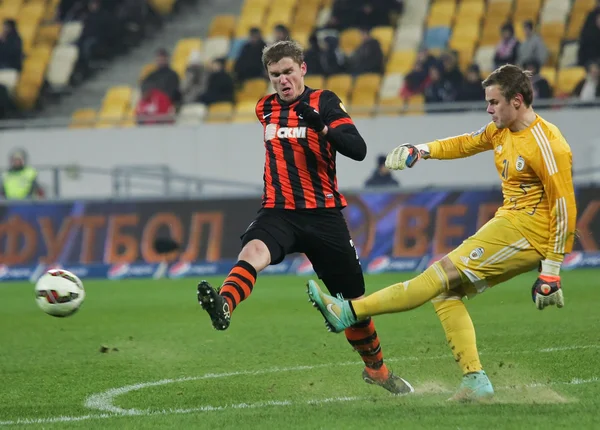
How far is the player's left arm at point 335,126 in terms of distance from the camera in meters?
6.55

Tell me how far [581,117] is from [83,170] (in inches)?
320

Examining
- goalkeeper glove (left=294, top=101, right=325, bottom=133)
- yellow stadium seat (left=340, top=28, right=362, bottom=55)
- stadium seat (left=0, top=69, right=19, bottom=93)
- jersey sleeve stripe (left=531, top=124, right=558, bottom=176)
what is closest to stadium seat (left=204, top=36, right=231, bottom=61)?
yellow stadium seat (left=340, top=28, right=362, bottom=55)

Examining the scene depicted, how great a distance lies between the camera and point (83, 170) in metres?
18.5

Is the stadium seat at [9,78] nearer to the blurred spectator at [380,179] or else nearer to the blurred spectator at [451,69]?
the blurred spectator at [380,179]

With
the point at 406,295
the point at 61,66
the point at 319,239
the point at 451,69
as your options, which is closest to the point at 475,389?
the point at 406,295

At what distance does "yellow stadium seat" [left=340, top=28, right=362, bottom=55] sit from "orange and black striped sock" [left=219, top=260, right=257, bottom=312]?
14550mm

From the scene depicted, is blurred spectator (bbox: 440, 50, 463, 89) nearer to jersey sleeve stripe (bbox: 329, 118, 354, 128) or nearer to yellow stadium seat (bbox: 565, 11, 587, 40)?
yellow stadium seat (bbox: 565, 11, 587, 40)

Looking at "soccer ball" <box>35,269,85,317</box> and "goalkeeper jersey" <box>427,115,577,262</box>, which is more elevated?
"goalkeeper jersey" <box>427,115,577,262</box>

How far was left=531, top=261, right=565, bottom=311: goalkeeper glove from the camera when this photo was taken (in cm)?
609

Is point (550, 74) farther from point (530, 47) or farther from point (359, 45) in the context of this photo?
point (359, 45)

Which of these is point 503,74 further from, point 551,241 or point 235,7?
point 235,7

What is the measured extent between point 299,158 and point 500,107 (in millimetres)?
1407

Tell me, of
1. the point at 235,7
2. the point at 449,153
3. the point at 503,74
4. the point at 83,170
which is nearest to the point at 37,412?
the point at 449,153

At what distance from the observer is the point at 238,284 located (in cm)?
654
